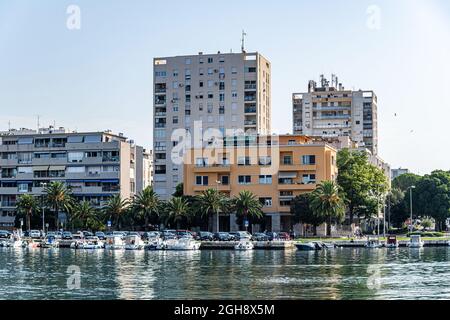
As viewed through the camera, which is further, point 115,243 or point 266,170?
point 266,170

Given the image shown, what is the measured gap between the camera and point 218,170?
261 feet

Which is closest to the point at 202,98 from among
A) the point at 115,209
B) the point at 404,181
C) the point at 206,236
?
the point at 115,209

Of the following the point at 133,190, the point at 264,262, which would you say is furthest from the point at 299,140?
the point at 264,262

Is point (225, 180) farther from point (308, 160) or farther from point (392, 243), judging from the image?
point (392, 243)

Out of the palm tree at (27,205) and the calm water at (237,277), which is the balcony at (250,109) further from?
the calm water at (237,277)

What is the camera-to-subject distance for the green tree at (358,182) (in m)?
83.2

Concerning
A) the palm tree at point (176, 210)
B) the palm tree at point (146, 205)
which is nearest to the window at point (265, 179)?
the palm tree at point (176, 210)

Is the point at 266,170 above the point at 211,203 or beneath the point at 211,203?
above

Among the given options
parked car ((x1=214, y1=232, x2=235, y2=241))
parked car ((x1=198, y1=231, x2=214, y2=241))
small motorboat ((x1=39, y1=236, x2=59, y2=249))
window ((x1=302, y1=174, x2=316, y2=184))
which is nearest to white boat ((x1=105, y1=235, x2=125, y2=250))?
small motorboat ((x1=39, y1=236, x2=59, y2=249))

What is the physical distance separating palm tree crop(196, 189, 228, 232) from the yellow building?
10.7ft

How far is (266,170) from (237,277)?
43.6m

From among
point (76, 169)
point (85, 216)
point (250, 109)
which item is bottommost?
point (85, 216)

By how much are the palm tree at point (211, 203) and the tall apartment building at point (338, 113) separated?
5481cm

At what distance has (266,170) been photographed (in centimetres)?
7881
